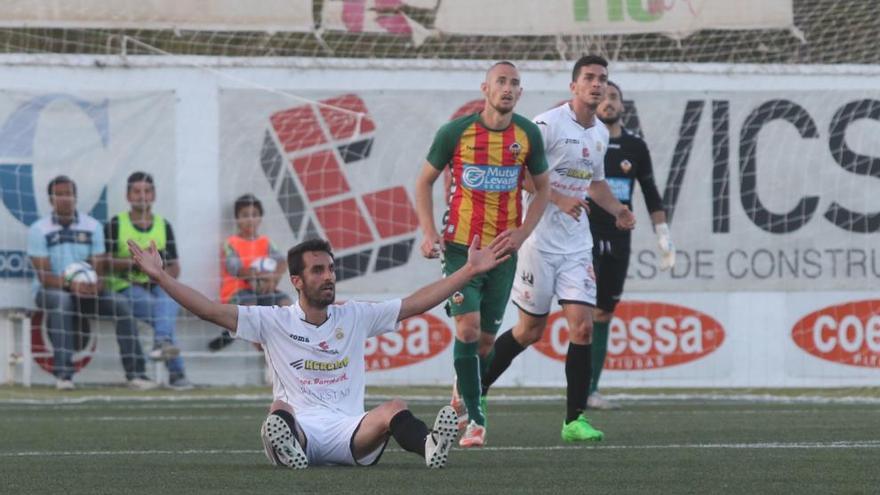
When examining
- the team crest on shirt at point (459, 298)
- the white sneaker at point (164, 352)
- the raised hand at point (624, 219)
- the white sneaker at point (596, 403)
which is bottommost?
the white sneaker at point (596, 403)

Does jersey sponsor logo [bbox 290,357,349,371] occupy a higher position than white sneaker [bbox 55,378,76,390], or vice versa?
jersey sponsor logo [bbox 290,357,349,371]

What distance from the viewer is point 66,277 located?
15391 mm

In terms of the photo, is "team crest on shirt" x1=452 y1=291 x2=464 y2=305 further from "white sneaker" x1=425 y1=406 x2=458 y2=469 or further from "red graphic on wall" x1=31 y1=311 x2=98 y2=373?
"red graphic on wall" x1=31 y1=311 x2=98 y2=373

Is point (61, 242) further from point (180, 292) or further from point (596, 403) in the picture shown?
point (180, 292)

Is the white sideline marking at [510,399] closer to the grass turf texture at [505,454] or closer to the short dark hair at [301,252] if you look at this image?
the grass turf texture at [505,454]

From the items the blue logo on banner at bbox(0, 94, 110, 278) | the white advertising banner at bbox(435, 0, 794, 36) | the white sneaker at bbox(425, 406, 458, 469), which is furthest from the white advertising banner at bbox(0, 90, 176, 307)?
the white sneaker at bbox(425, 406, 458, 469)

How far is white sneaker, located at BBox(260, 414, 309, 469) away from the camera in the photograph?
282 inches

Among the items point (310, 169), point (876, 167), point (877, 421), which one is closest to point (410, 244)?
point (310, 169)

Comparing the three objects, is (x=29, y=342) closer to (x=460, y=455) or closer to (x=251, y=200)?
(x=251, y=200)

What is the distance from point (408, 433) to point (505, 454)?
1.23 m

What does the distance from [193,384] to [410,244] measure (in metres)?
2.34

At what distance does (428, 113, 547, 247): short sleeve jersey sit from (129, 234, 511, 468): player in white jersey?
64.4 inches

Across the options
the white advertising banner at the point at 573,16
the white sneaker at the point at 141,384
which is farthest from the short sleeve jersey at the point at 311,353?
the white advertising banner at the point at 573,16

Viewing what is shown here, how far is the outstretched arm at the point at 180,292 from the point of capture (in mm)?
7039
